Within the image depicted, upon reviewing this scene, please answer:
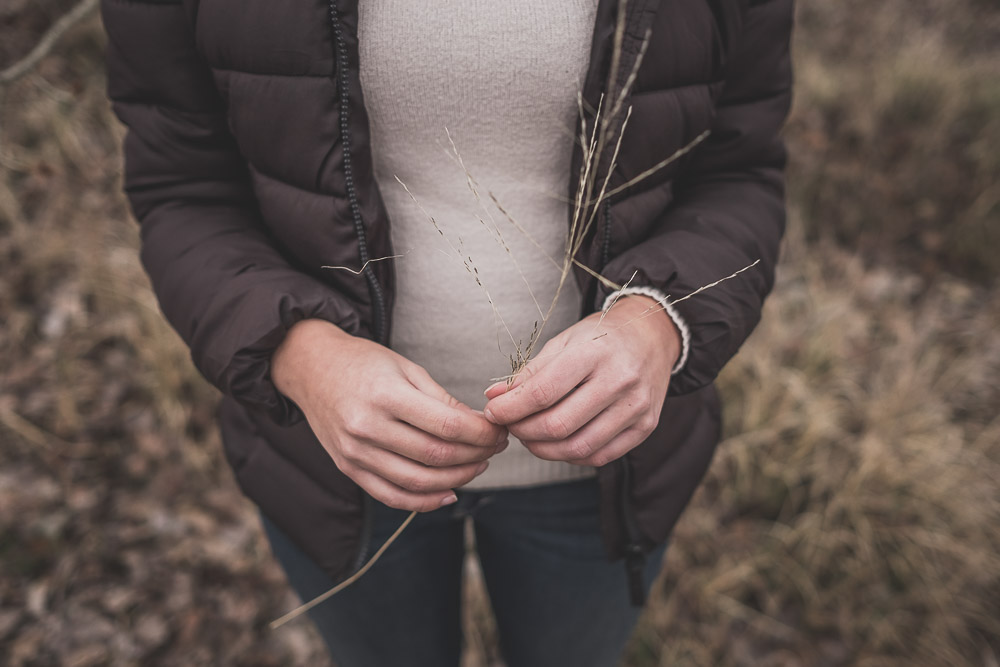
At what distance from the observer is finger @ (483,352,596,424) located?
0.76m

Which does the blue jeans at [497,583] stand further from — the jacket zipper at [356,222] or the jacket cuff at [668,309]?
the jacket cuff at [668,309]

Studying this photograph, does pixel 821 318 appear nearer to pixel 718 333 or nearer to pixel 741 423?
pixel 741 423

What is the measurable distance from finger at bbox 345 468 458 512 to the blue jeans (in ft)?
1.11

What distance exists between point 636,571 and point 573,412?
62cm

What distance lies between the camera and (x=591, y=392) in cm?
78

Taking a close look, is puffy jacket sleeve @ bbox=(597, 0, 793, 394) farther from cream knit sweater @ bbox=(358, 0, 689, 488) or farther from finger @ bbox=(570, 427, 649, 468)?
finger @ bbox=(570, 427, 649, 468)

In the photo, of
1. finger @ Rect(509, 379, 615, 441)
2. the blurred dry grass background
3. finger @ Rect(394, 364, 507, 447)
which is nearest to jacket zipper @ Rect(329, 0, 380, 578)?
finger @ Rect(394, 364, 507, 447)

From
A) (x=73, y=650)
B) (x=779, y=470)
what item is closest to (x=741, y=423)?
(x=779, y=470)

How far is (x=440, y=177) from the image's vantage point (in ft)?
3.21

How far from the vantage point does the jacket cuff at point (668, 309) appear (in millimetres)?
904

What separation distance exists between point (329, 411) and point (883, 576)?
256cm

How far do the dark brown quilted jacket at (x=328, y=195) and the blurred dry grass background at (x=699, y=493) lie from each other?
0.87 m

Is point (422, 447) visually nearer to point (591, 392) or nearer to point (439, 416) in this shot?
A: point (439, 416)

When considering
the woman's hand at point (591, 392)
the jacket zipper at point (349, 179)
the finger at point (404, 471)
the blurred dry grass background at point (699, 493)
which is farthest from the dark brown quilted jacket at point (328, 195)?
the blurred dry grass background at point (699, 493)
